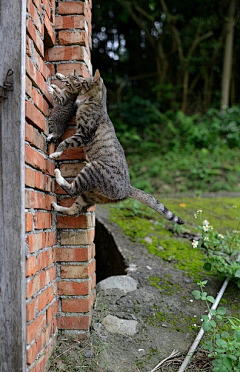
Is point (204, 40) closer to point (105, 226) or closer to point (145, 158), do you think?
point (145, 158)

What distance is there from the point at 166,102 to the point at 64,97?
751cm

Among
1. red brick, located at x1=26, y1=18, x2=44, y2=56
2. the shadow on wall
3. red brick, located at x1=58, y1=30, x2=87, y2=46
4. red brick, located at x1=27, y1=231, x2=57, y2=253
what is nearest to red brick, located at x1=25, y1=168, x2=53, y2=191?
red brick, located at x1=27, y1=231, x2=57, y2=253

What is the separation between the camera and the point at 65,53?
215 centimetres

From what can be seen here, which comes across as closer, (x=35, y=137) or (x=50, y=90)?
(x=35, y=137)

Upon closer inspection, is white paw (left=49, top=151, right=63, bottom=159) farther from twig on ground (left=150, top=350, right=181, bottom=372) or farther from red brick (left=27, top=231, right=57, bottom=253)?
twig on ground (left=150, top=350, right=181, bottom=372)

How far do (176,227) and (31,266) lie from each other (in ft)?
6.61

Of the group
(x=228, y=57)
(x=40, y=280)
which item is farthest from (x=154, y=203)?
(x=228, y=57)

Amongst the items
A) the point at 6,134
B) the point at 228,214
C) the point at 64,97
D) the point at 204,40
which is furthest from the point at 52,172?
the point at 204,40

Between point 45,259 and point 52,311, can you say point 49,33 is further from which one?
point 52,311

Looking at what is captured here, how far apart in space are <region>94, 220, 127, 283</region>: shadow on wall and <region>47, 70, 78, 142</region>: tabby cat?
4.39ft

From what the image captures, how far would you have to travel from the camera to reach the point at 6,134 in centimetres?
143

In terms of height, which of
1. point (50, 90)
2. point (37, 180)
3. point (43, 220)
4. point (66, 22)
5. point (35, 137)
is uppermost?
point (66, 22)

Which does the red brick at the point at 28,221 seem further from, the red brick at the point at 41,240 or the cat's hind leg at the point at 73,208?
the cat's hind leg at the point at 73,208

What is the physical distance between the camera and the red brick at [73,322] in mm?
2072
